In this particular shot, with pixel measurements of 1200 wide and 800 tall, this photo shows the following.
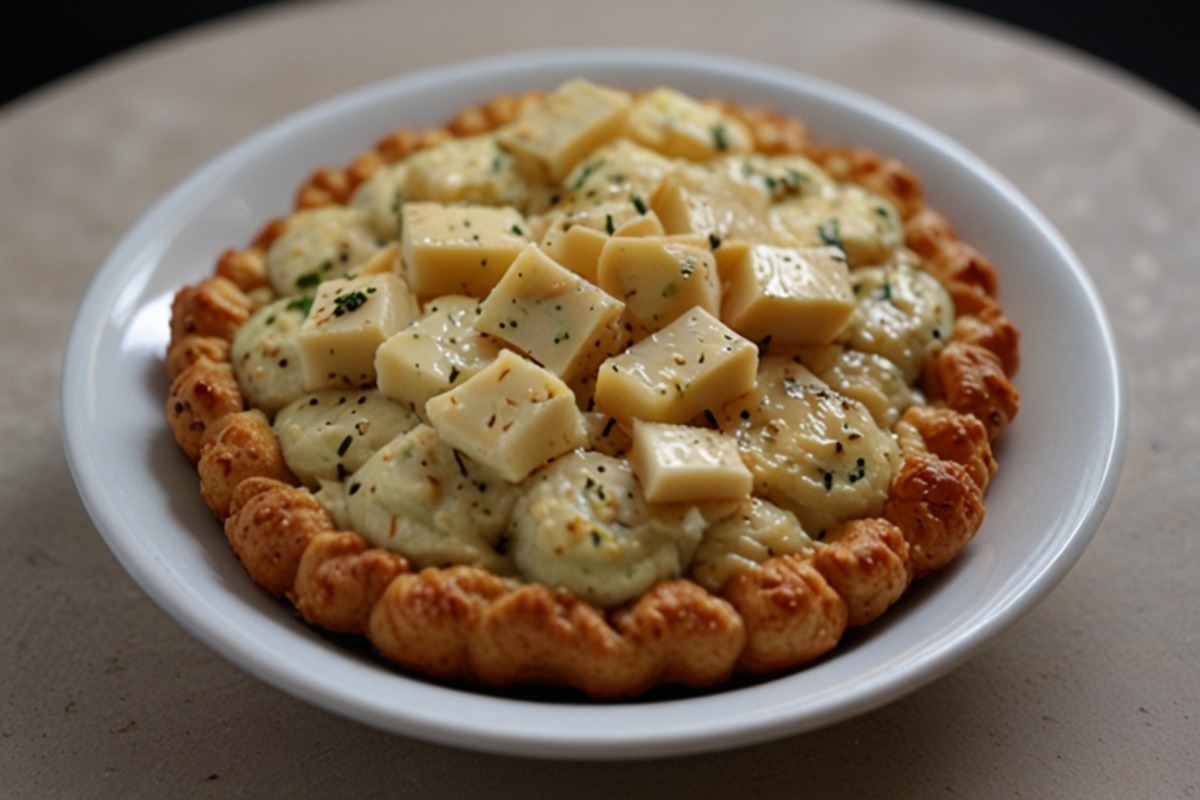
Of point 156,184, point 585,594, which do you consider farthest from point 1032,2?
point 585,594

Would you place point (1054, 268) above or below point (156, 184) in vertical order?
above

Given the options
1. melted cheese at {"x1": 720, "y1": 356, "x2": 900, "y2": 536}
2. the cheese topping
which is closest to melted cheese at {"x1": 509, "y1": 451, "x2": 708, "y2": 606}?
the cheese topping

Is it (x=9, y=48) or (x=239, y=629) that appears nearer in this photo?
(x=239, y=629)

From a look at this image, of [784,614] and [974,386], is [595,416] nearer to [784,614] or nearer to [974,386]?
[784,614]

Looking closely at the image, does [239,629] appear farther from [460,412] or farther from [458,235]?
[458,235]

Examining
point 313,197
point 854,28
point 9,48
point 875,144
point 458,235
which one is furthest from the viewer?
point 9,48

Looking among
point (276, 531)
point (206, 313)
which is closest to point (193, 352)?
point (206, 313)

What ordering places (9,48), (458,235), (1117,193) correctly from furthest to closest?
1. (9,48)
2. (1117,193)
3. (458,235)
